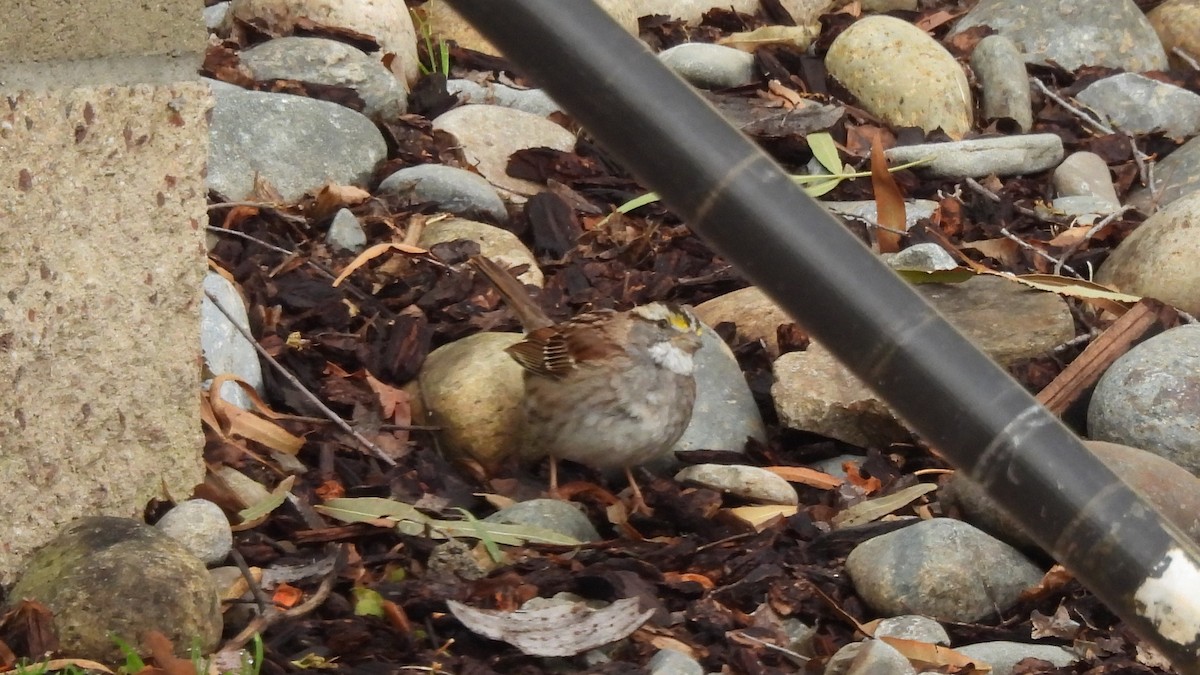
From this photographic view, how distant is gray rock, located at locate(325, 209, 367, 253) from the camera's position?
527cm

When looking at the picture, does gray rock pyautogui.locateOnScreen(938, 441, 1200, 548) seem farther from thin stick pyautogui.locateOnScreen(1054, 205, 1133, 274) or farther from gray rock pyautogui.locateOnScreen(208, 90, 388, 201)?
gray rock pyautogui.locateOnScreen(208, 90, 388, 201)

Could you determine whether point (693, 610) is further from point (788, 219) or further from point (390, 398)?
point (788, 219)

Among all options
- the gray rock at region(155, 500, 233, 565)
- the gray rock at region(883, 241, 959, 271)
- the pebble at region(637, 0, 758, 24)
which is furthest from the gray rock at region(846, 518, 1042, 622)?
the pebble at region(637, 0, 758, 24)

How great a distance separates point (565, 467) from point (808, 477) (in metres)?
0.74

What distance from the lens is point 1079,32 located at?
8023 mm

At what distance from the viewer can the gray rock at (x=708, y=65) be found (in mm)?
7109

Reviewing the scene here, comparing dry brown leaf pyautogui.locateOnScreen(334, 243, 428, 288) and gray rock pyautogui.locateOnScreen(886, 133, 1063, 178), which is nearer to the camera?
dry brown leaf pyautogui.locateOnScreen(334, 243, 428, 288)

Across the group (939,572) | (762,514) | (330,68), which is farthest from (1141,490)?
(330,68)

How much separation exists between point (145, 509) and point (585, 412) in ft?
5.31

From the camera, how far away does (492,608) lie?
336 centimetres

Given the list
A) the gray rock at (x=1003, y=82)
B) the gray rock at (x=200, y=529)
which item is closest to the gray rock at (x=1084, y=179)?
the gray rock at (x=1003, y=82)

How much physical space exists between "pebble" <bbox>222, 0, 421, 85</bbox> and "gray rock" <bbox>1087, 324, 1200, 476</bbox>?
3.29 metres

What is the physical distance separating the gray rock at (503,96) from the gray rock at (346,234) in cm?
151

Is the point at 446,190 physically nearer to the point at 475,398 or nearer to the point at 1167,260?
the point at 475,398
